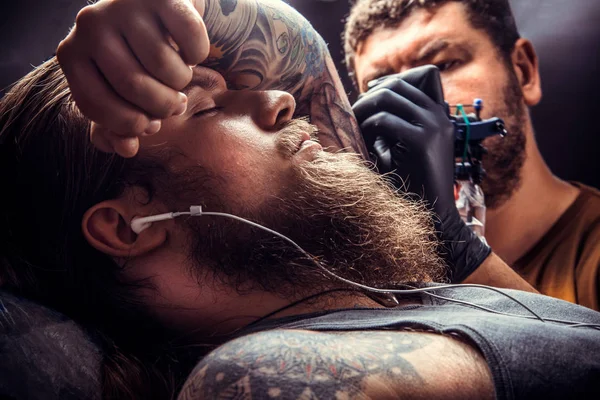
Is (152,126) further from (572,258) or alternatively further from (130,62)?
(572,258)

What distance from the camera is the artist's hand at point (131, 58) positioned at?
0.69m

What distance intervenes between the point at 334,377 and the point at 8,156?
746mm

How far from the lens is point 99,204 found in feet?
3.02

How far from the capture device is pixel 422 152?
1308 mm

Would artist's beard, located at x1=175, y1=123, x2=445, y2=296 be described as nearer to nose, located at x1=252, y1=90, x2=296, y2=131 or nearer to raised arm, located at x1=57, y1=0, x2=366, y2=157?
nose, located at x1=252, y1=90, x2=296, y2=131

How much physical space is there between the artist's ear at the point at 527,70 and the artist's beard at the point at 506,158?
0.41ft

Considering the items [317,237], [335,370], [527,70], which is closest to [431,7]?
[527,70]

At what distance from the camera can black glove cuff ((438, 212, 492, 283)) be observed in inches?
52.2

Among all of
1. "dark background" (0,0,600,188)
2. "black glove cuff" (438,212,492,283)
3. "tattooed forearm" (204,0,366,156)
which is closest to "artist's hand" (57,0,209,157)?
"tattooed forearm" (204,0,366,156)

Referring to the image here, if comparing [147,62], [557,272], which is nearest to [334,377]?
[147,62]

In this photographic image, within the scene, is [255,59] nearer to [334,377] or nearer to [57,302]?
[57,302]

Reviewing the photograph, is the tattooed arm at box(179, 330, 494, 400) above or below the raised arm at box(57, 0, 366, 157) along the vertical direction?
below

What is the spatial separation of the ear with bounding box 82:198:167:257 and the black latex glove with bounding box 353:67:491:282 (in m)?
0.62

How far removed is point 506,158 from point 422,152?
2.50 feet
